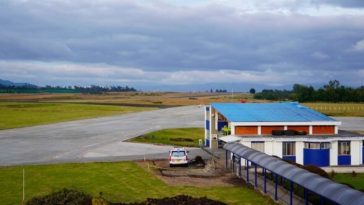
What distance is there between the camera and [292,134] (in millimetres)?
50500

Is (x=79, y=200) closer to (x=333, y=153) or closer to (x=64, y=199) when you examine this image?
(x=64, y=199)

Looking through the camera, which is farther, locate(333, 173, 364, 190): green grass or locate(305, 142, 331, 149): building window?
locate(305, 142, 331, 149): building window

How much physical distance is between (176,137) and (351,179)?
35654 millimetres

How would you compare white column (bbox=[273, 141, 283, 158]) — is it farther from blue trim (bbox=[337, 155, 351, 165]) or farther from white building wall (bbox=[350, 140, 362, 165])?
white building wall (bbox=[350, 140, 362, 165])

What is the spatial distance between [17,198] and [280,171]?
59.3 feet

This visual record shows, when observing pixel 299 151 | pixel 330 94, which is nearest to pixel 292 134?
pixel 299 151

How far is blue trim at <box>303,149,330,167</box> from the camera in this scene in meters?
48.2

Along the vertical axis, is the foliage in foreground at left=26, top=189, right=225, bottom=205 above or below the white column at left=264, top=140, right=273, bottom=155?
below

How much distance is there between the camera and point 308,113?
2197 inches

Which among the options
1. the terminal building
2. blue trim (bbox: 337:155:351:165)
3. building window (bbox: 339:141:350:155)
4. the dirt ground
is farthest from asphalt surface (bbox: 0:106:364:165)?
building window (bbox: 339:141:350:155)

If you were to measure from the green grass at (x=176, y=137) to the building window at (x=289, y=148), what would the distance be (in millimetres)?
18618

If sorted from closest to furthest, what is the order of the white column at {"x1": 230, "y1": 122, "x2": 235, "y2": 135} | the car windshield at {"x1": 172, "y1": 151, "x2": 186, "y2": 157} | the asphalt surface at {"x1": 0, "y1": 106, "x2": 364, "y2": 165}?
the car windshield at {"x1": 172, "y1": 151, "x2": 186, "y2": 157} → the white column at {"x1": 230, "y1": 122, "x2": 235, "y2": 135} → the asphalt surface at {"x1": 0, "y1": 106, "x2": 364, "y2": 165}

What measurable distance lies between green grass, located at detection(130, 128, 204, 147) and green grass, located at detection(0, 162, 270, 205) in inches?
794

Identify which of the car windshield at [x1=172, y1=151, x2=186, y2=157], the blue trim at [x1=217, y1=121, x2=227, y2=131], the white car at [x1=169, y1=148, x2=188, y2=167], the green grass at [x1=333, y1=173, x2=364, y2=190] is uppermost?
the blue trim at [x1=217, y1=121, x2=227, y2=131]
